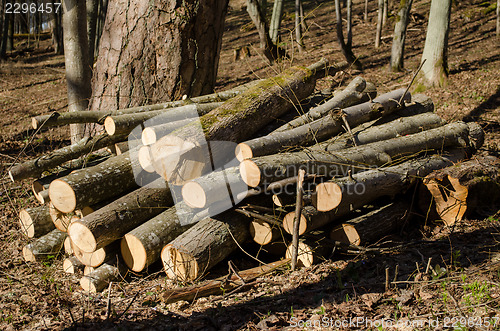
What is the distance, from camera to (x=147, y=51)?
6.09 meters

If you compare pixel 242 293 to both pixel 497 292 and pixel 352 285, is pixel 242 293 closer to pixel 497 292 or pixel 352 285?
pixel 352 285

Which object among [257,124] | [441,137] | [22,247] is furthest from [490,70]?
[22,247]

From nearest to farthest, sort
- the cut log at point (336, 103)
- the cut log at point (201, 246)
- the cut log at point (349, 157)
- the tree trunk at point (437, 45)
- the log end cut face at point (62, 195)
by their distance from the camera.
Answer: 1. the cut log at point (201, 246)
2. the cut log at point (349, 157)
3. the log end cut face at point (62, 195)
4. the cut log at point (336, 103)
5. the tree trunk at point (437, 45)

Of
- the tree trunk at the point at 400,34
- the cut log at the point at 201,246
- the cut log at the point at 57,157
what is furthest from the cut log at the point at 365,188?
the tree trunk at the point at 400,34

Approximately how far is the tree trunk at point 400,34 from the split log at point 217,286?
10855 mm

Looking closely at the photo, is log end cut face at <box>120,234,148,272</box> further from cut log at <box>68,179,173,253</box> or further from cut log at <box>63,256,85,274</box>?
cut log at <box>63,256,85,274</box>

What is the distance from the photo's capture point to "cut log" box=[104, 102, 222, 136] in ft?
16.5

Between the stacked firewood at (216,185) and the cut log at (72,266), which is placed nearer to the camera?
the stacked firewood at (216,185)

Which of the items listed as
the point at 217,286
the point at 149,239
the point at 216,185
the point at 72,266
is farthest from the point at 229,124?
the point at 72,266

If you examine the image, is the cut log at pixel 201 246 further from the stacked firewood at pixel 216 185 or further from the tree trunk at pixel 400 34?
the tree trunk at pixel 400 34

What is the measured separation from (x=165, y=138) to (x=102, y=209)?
43.3 inches

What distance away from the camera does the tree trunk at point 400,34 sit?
12.5m

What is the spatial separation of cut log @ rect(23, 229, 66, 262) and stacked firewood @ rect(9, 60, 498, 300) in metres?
0.01

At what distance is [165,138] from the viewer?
444 centimetres
